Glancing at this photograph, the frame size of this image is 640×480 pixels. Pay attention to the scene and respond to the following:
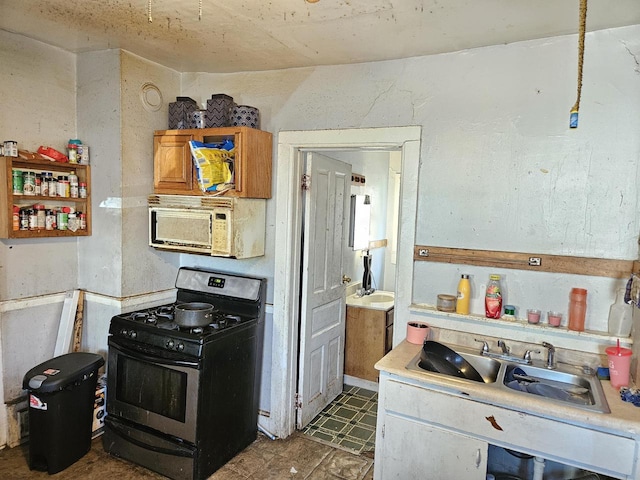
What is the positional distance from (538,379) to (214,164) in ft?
6.76

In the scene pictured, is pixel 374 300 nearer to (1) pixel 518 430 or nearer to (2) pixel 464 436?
(2) pixel 464 436

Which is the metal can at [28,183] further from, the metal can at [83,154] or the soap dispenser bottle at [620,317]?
the soap dispenser bottle at [620,317]

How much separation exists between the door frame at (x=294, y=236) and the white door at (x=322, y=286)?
67 mm

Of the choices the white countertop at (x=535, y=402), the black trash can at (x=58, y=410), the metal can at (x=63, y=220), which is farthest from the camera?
the metal can at (x=63, y=220)

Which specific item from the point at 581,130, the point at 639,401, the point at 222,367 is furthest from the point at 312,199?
the point at 639,401

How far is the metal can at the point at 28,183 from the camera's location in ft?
8.05

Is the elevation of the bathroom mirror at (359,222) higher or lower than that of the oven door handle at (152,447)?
higher

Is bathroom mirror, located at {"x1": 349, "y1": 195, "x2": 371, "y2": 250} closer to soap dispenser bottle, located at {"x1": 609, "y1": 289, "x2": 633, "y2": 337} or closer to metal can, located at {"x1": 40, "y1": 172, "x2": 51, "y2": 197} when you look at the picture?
soap dispenser bottle, located at {"x1": 609, "y1": 289, "x2": 633, "y2": 337}

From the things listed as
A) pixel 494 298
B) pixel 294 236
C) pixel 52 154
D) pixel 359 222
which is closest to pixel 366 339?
pixel 359 222

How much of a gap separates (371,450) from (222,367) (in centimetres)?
115

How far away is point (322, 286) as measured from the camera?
3160mm

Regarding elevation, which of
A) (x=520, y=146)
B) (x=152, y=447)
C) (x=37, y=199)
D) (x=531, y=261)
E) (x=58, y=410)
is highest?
(x=520, y=146)

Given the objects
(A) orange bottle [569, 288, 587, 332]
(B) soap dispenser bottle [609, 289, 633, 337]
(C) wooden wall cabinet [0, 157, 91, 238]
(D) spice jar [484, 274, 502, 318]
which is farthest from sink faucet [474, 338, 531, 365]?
(C) wooden wall cabinet [0, 157, 91, 238]

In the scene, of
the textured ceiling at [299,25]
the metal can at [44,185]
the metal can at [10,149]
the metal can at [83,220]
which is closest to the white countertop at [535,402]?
the textured ceiling at [299,25]
